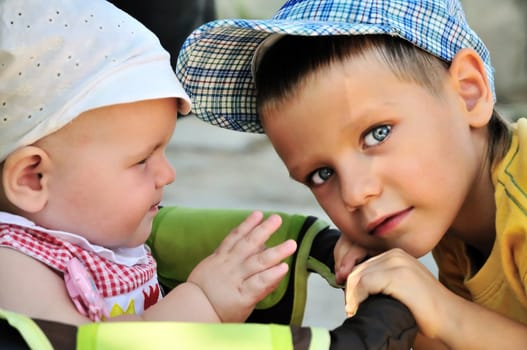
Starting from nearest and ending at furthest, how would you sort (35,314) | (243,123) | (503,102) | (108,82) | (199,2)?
(35,314) → (108,82) → (243,123) → (199,2) → (503,102)

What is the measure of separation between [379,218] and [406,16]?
32 centimetres

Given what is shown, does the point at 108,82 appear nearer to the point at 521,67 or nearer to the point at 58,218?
the point at 58,218

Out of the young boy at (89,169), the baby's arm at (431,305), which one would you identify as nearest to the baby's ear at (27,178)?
the young boy at (89,169)

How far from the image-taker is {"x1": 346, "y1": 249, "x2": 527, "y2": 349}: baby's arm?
991mm

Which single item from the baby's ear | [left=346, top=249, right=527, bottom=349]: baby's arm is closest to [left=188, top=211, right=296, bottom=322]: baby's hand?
[left=346, top=249, right=527, bottom=349]: baby's arm

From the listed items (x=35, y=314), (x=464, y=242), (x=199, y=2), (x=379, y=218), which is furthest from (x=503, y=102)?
(x=35, y=314)

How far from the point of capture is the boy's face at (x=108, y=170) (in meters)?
1.13

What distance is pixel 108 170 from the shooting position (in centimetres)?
115

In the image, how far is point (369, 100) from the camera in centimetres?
119

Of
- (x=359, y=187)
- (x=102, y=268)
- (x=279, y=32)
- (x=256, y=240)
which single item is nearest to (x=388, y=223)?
(x=359, y=187)

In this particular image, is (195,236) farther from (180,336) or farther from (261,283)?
(180,336)

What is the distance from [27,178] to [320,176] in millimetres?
440

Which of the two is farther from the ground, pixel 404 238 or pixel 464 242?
pixel 404 238

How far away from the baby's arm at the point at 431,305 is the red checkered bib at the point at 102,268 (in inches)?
13.2
